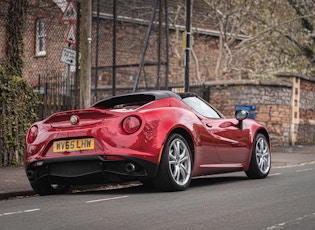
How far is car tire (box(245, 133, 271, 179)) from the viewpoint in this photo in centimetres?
1106

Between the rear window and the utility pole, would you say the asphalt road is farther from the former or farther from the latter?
the utility pole

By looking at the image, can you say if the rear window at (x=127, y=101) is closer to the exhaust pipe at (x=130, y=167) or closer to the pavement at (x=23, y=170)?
the exhaust pipe at (x=130, y=167)

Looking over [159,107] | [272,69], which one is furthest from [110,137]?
[272,69]

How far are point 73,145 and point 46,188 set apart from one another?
0.91 meters

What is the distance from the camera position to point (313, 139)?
1011 inches

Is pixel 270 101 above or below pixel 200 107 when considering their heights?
below

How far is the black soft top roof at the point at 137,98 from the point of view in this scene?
31.4 feet

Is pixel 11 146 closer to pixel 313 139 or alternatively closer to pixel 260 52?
pixel 313 139

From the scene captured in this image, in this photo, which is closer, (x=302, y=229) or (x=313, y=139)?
(x=302, y=229)

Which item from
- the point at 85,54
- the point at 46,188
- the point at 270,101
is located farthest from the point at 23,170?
the point at 270,101

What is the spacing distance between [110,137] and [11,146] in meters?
5.42

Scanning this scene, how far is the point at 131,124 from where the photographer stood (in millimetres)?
8688

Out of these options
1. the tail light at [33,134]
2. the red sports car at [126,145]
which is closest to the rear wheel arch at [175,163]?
the red sports car at [126,145]

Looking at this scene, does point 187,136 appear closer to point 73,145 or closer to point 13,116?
point 73,145
